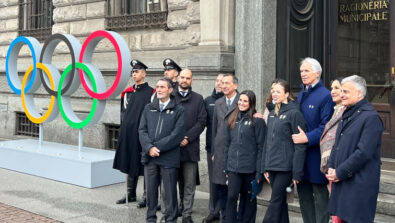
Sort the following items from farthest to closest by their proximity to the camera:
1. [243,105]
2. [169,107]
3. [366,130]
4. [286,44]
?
[286,44] < [169,107] < [243,105] < [366,130]

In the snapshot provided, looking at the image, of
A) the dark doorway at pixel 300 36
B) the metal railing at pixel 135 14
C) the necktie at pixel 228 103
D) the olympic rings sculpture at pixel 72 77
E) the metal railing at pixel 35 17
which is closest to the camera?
the necktie at pixel 228 103

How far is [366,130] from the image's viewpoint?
4.04m

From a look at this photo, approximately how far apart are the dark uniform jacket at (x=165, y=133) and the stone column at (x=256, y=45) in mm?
2625

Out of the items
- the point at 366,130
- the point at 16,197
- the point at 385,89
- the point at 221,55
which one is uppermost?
the point at 221,55

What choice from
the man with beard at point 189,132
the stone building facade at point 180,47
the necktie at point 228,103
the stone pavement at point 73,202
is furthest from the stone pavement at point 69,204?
the stone building facade at point 180,47

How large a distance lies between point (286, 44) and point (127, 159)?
3546 mm

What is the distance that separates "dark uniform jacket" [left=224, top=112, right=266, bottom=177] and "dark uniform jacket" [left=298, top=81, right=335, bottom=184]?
0.51 meters

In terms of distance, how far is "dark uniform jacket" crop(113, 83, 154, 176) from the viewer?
6859mm

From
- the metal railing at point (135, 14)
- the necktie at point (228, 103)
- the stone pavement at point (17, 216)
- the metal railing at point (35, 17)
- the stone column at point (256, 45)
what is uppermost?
the metal railing at point (35, 17)

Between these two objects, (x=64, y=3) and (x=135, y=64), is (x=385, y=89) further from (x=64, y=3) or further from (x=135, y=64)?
(x=64, y=3)

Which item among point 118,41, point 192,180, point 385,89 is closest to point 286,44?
point 385,89

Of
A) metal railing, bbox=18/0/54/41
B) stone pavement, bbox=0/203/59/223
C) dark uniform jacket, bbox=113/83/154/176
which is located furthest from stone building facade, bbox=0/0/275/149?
stone pavement, bbox=0/203/59/223

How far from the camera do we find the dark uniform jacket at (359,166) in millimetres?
4000

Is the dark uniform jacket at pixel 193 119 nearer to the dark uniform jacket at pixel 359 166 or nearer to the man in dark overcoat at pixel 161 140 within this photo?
the man in dark overcoat at pixel 161 140
